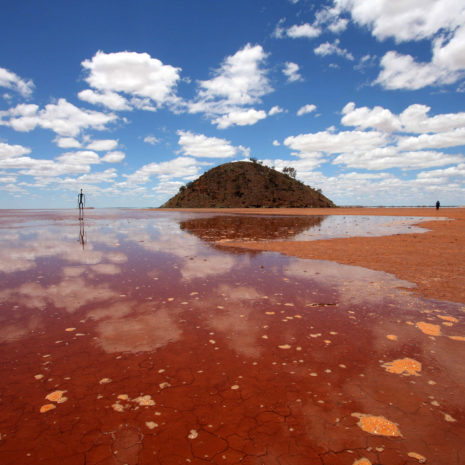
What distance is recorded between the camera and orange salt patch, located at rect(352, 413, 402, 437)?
3.38 metres

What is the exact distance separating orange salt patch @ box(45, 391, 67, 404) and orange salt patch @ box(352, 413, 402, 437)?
385 centimetres

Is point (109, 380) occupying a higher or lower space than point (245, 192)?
lower

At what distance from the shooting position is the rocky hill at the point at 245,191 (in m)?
138

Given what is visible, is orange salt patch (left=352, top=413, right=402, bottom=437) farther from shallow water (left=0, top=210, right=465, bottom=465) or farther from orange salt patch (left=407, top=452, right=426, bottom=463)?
orange salt patch (left=407, top=452, right=426, bottom=463)

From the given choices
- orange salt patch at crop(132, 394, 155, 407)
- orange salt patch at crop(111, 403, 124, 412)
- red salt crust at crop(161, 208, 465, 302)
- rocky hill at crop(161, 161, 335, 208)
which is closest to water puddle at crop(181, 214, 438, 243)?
red salt crust at crop(161, 208, 465, 302)

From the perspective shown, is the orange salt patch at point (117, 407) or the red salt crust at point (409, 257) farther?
the red salt crust at point (409, 257)

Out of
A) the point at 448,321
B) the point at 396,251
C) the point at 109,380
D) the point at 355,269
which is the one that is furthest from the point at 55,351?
the point at 396,251

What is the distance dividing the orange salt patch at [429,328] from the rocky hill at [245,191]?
420 feet

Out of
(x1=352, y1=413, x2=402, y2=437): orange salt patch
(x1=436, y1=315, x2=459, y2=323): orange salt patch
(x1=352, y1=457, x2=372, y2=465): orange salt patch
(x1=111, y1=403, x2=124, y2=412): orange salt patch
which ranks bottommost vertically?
(x1=352, y1=457, x2=372, y2=465): orange salt patch

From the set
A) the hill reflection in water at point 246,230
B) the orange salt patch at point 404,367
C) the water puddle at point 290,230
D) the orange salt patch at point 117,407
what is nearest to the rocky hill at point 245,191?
the hill reflection in water at point 246,230

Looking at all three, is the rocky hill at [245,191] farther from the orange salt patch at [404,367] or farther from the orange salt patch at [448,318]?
the orange salt patch at [404,367]

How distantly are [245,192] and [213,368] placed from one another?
13976 cm

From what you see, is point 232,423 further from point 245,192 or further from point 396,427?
point 245,192

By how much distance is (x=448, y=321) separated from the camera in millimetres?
6547
